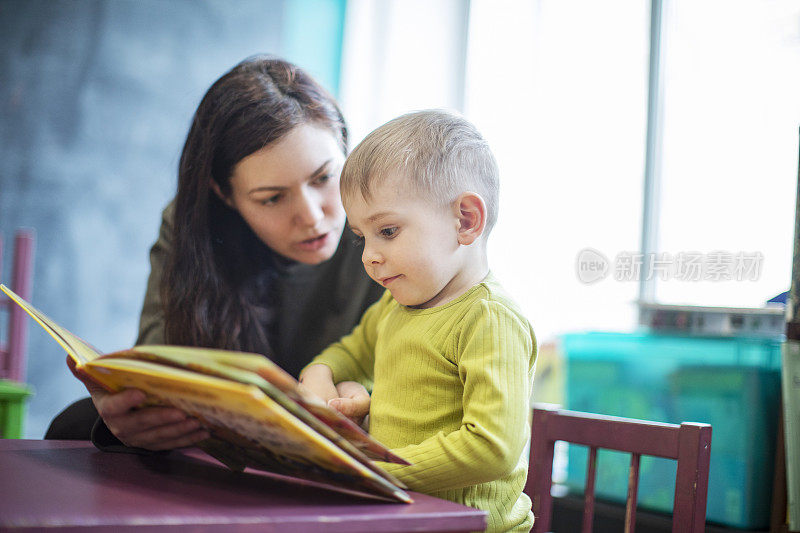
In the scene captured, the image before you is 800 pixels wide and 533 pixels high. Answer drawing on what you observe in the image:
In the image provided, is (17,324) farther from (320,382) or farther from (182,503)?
(182,503)

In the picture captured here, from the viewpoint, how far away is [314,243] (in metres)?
1.39

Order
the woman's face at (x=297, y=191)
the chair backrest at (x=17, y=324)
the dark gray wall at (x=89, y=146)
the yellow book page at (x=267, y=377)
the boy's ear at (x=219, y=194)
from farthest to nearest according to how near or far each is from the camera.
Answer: the dark gray wall at (x=89, y=146) → the chair backrest at (x=17, y=324) → the boy's ear at (x=219, y=194) → the woman's face at (x=297, y=191) → the yellow book page at (x=267, y=377)

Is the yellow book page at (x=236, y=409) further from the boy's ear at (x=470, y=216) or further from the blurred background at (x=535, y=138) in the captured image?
the blurred background at (x=535, y=138)

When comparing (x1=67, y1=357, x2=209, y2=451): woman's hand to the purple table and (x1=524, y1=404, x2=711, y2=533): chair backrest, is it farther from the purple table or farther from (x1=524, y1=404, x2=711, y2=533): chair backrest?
(x1=524, y1=404, x2=711, y2=533): chair backrest

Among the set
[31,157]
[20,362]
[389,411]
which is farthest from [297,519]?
[31,157]

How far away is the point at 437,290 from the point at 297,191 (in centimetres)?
53

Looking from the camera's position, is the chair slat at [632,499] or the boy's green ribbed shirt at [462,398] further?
the chair slat at [632,499]

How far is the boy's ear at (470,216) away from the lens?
0.87 m

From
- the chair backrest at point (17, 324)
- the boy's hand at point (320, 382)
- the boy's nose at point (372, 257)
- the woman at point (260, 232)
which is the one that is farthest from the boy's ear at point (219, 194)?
the chair backrest at point (17, 324)

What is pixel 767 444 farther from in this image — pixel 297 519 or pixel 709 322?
pixel 297 519

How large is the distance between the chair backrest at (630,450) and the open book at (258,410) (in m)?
0.41

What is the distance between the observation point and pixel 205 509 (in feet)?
1.82

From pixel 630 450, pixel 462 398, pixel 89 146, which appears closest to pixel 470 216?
pixel 462 398

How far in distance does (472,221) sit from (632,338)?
1.53 metres
